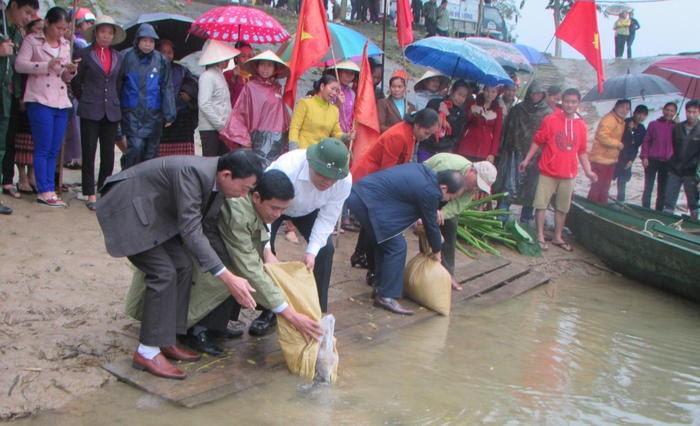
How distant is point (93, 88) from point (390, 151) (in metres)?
2.80

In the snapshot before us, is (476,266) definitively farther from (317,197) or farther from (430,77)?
(317,197)

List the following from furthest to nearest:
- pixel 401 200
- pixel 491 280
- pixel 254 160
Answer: pixel 491 280, pixel 401 200, pixel 254 160

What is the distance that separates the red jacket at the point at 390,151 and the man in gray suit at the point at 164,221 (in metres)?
2.73

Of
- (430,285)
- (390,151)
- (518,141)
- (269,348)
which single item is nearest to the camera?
(269,348)

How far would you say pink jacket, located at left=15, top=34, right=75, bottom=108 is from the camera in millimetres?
5906

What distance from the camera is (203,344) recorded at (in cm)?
412

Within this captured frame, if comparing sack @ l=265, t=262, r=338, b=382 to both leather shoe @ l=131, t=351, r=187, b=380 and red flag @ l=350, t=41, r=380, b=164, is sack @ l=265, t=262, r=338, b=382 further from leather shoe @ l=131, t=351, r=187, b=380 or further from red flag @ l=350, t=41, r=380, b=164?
red flag @ l=350, t=41, r=380, b=164

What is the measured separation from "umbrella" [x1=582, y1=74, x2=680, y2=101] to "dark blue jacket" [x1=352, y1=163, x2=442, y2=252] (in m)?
5.17

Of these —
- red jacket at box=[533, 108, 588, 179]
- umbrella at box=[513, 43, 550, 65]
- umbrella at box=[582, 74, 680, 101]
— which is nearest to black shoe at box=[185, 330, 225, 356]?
red jacket at box=[533, 108, 588, 179]

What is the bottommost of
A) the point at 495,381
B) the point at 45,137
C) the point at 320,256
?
the point at 495,381

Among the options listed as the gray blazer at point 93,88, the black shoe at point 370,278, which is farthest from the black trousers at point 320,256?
the gray blazer at point 93,88

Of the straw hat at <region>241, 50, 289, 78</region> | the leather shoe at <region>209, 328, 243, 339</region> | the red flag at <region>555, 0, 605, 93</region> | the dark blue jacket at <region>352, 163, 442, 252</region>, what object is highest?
the red flag at <region>555, 0, 605, 93</region>

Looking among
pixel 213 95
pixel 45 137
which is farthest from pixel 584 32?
pixel 45 137

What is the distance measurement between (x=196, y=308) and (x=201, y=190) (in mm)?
840
